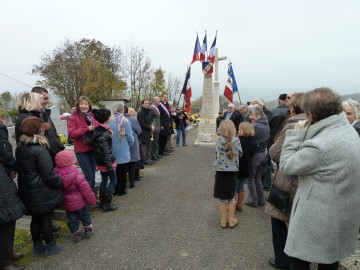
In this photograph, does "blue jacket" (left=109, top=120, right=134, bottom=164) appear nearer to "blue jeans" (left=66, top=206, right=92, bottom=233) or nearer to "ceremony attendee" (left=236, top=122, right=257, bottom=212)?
"blue jeans" (left=66, top=206, right=92, bottom=233)

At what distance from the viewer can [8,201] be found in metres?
2.81

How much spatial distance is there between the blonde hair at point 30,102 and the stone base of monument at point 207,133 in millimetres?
8455

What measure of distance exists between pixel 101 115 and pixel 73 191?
138 cm

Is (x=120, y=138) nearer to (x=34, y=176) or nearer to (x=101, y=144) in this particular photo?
(x=101, y=144)

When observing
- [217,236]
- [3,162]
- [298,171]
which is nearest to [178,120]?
[217,236]

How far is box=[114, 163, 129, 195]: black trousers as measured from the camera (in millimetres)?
5262

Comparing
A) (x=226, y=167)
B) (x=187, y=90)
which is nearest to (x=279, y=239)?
(x=226, y=167)

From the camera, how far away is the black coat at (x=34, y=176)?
307cm

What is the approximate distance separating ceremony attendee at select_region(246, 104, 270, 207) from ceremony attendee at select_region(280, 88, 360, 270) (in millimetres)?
2647

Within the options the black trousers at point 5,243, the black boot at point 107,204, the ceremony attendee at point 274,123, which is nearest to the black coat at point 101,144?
the black boot at point 107,204

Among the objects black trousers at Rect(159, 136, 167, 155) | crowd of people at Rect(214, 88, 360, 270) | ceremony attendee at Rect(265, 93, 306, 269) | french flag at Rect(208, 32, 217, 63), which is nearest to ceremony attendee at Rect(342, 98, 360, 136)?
ceremony attendee at Rect(265, 93, 306, 269)

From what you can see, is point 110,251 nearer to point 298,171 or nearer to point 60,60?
point 298,171

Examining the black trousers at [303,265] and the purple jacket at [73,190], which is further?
the purple jacket at [73,190]

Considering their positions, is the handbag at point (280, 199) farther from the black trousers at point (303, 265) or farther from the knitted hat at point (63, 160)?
the knitted hat at point (63, 160)
